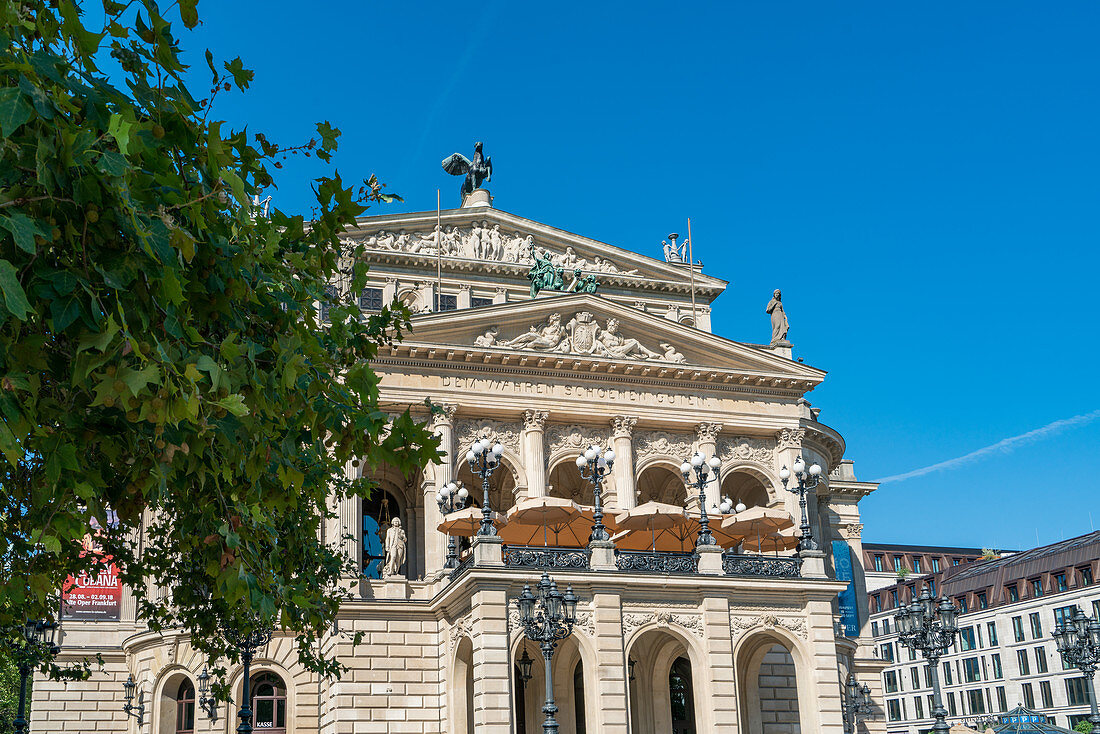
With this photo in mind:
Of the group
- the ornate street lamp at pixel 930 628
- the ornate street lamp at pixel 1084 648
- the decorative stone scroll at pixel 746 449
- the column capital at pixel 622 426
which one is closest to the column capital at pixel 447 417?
the column capital at pixel 622 426

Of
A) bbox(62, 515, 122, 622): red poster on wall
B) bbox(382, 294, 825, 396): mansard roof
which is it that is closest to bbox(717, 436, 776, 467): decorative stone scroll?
bbox(382, 294, 825, 396): mansard roof

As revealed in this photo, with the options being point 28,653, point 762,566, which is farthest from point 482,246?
point 28,653

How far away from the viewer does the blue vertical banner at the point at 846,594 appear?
168 feet

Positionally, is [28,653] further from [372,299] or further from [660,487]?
[660,487]

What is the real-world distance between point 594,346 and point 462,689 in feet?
43.7

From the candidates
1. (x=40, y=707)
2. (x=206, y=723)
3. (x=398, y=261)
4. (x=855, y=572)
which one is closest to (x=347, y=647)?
(x=206, y=723)

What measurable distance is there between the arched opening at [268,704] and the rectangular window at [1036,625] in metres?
59.6

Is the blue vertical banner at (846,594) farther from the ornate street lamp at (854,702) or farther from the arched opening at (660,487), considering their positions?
the arched opening at (660,487)

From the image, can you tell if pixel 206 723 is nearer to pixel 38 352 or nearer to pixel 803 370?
pixel 803 370

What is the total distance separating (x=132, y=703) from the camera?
38.4 metres

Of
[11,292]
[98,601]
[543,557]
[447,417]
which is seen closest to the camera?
[11,292]

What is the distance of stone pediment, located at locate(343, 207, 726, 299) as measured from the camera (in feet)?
156

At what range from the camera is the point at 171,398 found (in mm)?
6973

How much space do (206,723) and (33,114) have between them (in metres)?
32.6
